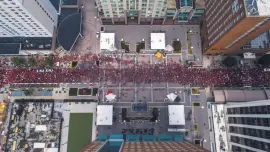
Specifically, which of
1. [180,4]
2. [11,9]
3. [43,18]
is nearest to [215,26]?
[180,4]

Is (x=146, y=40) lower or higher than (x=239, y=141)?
higher

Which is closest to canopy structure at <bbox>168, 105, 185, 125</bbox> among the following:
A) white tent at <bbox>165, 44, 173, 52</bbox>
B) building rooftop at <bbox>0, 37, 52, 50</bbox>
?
white tent at <bbox>165, 44, 173, 52</bbox>

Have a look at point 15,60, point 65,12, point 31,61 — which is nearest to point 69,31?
point 65,12

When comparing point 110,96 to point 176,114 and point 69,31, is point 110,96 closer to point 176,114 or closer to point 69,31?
point 176,114

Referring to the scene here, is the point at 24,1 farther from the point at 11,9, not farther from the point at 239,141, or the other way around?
the point at 239,141

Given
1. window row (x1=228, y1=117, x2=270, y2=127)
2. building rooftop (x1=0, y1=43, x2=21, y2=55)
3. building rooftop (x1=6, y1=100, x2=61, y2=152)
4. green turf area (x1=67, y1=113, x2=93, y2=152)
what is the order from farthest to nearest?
building rooftop (x1=0, y1=43, x2=21, y2=55)
green turf area (x1=67, y1=113, x2=93, y2=152)
building rooftop (x1=6, y1=100, x2=61, y2=152)
window row (x1=228, y1=117, x2=270, y2=127)

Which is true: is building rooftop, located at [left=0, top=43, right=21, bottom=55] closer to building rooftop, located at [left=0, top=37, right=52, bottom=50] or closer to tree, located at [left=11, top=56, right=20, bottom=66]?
building rooftop, located at [left=0, top=37, right=52, bottom=50]

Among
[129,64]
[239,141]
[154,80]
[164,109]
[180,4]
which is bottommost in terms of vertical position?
[239,141]
